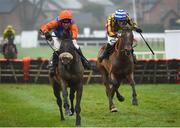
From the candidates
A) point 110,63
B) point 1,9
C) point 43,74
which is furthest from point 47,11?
point 110,63

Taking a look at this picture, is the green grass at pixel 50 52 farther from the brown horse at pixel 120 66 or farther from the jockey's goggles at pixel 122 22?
the brown horse at pixel 120 66

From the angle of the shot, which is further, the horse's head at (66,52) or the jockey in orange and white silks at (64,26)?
the jockey in orange and white silks at (64,26)

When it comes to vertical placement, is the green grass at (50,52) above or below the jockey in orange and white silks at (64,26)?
below

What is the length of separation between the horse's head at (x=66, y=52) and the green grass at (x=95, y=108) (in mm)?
1347

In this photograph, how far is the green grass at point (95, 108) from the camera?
47.8 ft

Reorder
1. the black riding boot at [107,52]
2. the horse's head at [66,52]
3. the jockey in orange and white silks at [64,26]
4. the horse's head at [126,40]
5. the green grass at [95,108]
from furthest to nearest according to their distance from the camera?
the black riding boot at [107,52] < the horse's head at [126,40] < the jockey in orange and white silks at [64,26] < the green grass at [95,108] < the horse's head at [66,52]

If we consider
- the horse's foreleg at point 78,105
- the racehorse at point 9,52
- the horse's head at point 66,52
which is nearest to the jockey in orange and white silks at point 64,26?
the horse's head at point 66,52

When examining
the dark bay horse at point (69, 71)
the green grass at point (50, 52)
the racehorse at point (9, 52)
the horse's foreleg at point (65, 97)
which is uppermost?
the dark bay horse at point (69, 71)

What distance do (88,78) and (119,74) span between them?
30.7 ft

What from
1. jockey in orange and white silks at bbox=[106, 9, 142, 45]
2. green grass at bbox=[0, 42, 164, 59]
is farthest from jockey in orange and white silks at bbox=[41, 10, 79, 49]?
green grass at bbox=[0, 42, 164, 59]

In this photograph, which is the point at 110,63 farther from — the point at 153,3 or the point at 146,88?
the point at 153,3

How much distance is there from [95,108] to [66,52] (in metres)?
3.87

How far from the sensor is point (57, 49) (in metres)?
15.0

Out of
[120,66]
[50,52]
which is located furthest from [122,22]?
[50,52]
